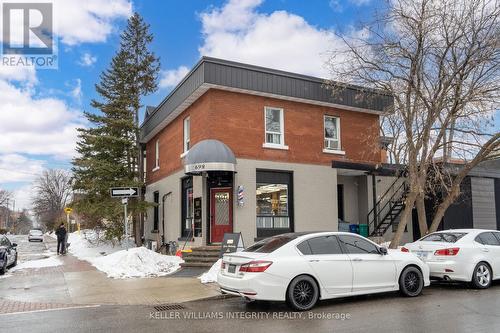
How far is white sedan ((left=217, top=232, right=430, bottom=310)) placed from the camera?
8469 mm

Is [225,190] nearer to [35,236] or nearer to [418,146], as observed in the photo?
[418,146]

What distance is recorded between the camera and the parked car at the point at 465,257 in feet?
35.1

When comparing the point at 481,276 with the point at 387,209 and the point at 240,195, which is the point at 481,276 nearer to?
the point at 240,195

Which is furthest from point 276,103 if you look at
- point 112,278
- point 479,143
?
point 112,278

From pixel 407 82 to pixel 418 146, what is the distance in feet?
7.23

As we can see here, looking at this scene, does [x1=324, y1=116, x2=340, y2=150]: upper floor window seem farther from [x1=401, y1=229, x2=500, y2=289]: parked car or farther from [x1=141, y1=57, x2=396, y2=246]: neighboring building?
[x1=401, y1=229, x2=500, y2=289]: parked car

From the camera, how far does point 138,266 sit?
A: 14.4 m

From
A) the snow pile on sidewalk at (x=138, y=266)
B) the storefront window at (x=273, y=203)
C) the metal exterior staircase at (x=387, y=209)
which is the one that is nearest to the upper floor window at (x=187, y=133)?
the storefront window at (x=273, y=203)

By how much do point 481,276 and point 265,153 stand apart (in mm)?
8622

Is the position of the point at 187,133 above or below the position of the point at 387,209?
above

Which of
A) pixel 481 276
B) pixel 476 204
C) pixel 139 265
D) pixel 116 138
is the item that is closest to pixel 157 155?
pixel 116 138

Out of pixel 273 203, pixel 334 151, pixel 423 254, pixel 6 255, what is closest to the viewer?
pixel 423 254

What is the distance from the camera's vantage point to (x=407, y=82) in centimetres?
1548

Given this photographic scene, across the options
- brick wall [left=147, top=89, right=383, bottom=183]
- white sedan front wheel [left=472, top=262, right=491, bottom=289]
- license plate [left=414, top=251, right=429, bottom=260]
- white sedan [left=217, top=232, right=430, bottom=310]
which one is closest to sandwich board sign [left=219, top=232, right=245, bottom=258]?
brick wall [left=147, top=89, right=383, bottom=183]
